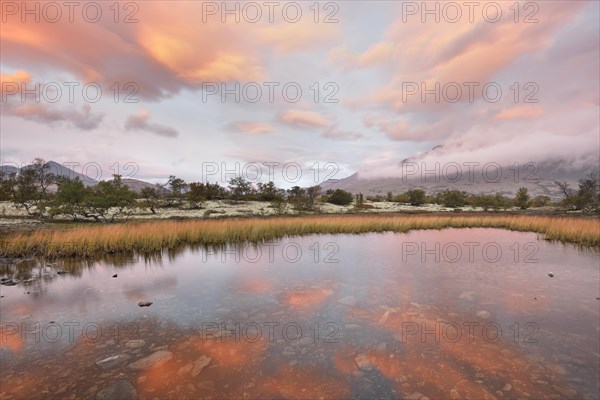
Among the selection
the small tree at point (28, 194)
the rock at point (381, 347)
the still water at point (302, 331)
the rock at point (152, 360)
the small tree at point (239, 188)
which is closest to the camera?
the still water at point (302, 331)

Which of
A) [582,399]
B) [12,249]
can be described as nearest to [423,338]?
[582,399]

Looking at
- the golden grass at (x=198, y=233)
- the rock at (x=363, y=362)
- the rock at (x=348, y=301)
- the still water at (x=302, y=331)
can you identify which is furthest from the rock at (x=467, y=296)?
the golden grass at (x=198, y=233)

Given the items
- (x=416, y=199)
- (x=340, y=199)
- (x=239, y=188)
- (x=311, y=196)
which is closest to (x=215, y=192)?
(x=239, y=188)

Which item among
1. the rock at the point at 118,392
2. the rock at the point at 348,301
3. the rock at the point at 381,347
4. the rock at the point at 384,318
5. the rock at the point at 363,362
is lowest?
the rock at the point at 363,362

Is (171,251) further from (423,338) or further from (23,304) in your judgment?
(423,338)

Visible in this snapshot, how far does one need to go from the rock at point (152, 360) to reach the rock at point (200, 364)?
0.69 meters

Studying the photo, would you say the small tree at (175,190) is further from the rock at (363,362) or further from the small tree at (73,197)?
the rock at (363,362)

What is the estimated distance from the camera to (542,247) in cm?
1938

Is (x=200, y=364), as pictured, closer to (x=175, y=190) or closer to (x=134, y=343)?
(x=134, y=343)

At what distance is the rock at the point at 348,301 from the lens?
31.6ft

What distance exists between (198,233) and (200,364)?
54.9 feet

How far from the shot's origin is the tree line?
99.8ft

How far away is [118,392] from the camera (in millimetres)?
5289

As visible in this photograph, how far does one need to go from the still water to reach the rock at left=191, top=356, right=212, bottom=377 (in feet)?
0.13
